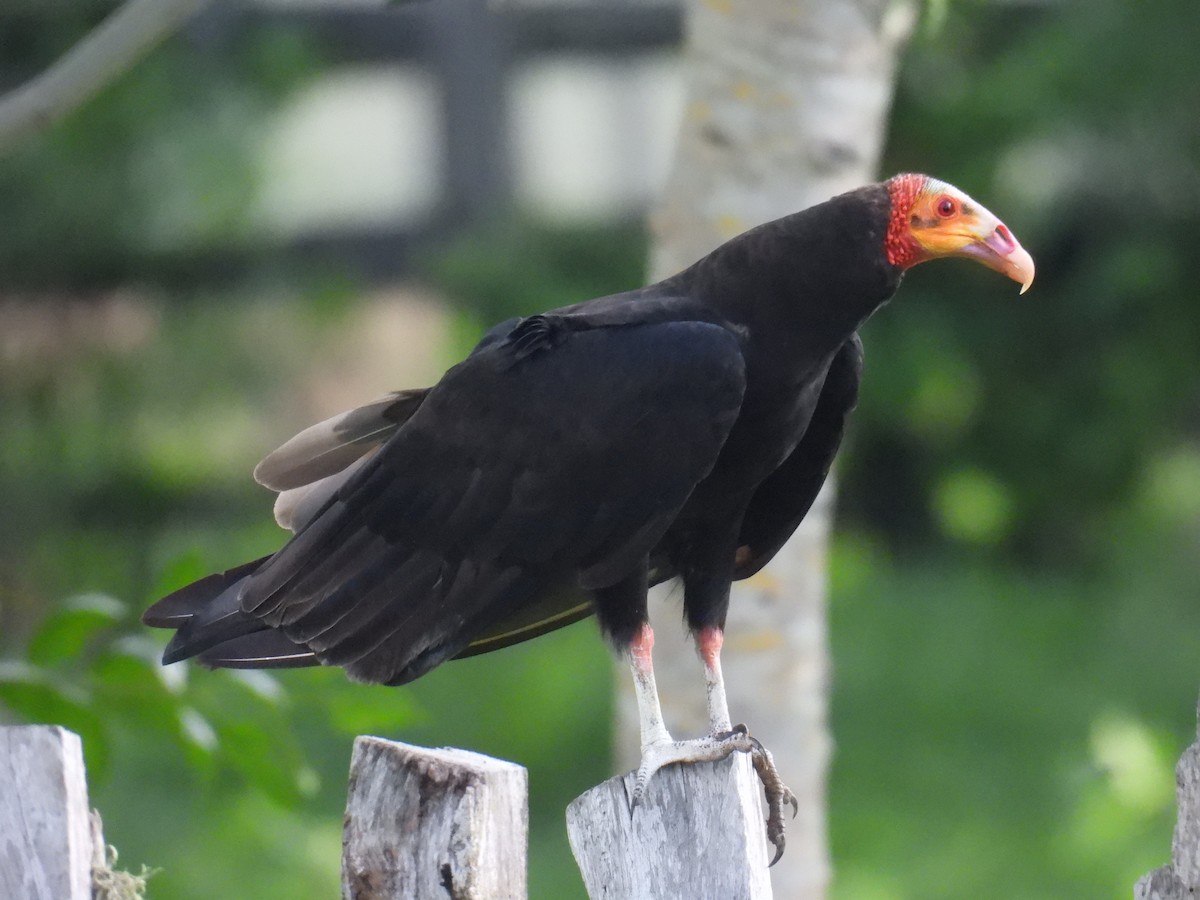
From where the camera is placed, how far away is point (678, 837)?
5.71 feet

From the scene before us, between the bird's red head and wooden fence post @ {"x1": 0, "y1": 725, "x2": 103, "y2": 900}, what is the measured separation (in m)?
1.25

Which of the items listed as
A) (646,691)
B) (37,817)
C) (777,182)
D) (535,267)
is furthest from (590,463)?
(535,267)

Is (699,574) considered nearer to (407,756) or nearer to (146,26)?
(407,756)

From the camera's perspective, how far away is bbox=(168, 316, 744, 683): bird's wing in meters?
1.99

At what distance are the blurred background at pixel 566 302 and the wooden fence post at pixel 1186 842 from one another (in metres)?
3.13

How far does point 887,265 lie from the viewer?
81.3 inches

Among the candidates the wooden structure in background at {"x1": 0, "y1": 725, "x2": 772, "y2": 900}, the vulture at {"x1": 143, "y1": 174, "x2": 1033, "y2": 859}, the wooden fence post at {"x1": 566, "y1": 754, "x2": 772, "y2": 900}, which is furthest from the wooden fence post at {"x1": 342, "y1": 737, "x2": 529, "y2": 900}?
the vulture at {"x1": 143, "y1": 174, "x2": 1033, "y2": 859}

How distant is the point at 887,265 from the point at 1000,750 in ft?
12.7

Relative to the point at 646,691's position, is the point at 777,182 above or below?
above

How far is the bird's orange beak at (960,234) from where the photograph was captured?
2.03 metres

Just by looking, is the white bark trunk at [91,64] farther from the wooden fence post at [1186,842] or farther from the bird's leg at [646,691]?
the wooden fence post at [1186,842]

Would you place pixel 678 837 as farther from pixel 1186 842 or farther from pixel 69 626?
pixel 69 626

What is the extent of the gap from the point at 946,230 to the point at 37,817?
1.35 metres

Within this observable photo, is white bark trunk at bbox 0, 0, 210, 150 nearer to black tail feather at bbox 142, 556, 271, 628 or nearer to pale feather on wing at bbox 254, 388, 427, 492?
pale feather on wing at bbox 254, 388, 427, 492
